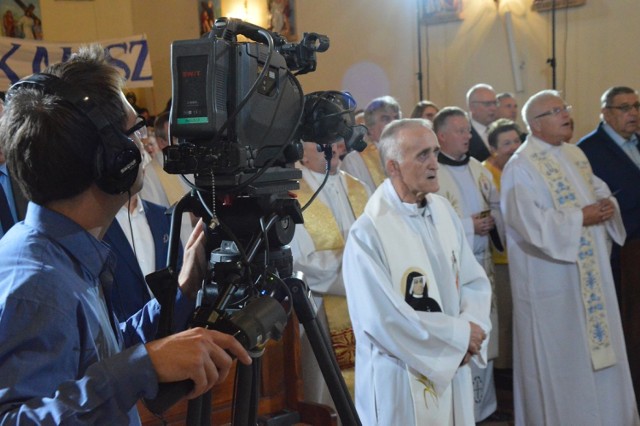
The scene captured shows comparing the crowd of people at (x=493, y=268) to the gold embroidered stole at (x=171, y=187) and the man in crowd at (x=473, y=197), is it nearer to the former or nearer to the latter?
A: the man in crowd at (x=473, y=197)

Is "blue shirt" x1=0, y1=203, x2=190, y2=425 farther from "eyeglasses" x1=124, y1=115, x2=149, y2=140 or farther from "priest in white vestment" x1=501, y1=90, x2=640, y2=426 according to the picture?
"priest in white vestment" x1=501, y1=90, x2=640, y2=426

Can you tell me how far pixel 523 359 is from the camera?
447 cm

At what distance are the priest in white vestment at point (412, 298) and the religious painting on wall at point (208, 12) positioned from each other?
8.00 metres

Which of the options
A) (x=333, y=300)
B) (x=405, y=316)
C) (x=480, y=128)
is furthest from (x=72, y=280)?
(x=480, y=128)

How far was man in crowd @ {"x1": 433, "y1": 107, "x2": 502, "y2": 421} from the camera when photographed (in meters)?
4.82

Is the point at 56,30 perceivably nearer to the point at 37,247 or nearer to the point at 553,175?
the point at 553,175

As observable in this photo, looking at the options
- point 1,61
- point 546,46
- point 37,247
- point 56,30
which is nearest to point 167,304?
point 37,247

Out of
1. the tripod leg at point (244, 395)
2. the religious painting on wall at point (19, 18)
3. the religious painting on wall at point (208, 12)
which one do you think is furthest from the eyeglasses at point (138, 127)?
the religious painting on wall at point (208, 12)

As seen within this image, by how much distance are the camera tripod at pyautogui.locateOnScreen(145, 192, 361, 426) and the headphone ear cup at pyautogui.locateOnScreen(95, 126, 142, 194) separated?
0.82 feet

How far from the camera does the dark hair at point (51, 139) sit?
1266 mm

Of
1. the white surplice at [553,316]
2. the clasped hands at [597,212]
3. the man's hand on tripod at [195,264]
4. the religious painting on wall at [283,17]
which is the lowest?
the white surplice at [553,316]

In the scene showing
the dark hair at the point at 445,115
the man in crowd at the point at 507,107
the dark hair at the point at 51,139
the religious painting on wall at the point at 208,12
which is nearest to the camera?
the dark hair at the point at 51,139

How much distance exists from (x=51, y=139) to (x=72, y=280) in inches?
9.4

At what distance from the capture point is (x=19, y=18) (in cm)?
991
